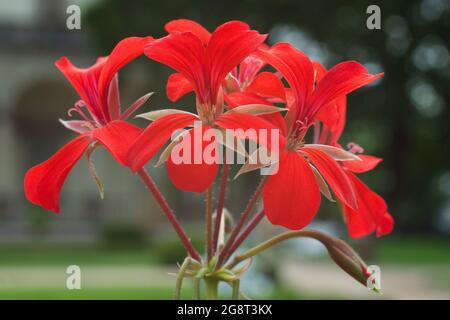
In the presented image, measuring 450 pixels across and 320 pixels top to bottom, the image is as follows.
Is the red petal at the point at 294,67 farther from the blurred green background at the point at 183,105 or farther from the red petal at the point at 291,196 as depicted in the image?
the blurred green background at the point at 183,105

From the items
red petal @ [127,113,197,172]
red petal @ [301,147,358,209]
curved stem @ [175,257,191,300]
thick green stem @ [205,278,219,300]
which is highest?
red petal @ [127,113,197,172]

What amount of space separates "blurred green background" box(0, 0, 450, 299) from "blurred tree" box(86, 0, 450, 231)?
0.01m

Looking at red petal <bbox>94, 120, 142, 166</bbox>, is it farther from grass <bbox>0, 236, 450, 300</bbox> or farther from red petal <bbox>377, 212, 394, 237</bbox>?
grass <bbox>0, 236, 450, 300</bbox>

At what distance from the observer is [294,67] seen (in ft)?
1.19

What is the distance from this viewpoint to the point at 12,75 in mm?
8188

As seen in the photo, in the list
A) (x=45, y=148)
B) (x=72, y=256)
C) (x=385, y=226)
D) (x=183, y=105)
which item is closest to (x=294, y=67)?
(x=385, y=226)

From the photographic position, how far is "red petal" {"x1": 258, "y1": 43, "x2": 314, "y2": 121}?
0.36m

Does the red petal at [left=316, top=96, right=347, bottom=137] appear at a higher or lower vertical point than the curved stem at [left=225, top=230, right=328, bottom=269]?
higher

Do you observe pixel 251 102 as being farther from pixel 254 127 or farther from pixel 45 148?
pixel 45 148

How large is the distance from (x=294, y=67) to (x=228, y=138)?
2.4 inches

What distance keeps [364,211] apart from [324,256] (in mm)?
6304

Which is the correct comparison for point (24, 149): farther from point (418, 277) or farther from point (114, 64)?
point (114, 64)

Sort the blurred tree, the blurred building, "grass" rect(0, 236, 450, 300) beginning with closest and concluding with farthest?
"grass" rect(0, 236, 450, 300), the blurred tree, the blurred building

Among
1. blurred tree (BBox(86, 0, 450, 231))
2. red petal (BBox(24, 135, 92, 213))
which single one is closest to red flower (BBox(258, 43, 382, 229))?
red petal (BBox(24, 135, 92, 213))
